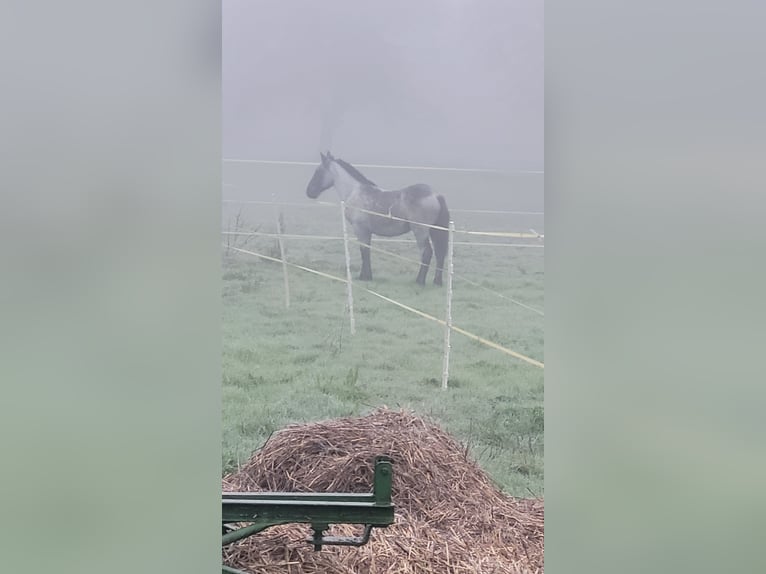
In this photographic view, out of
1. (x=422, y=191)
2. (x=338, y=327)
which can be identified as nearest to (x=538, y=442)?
(x=338, y=327)

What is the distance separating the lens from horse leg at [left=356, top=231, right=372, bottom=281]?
140 inches

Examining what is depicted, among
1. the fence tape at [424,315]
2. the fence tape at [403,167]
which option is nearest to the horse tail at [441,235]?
the fence tape at [403,167]

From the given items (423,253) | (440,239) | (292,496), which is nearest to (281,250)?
(423,253)

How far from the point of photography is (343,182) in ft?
11.5

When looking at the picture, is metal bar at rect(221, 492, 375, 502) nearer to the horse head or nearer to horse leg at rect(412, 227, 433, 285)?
horse leg at rect(412, 227, 433, 285)

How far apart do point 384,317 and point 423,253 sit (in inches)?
18.0

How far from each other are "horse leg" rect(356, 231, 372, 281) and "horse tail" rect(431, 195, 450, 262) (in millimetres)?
392

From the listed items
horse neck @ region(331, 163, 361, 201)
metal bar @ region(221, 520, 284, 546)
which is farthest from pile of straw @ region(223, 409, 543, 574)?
horse neck @ region(331, 163, 361, 201)

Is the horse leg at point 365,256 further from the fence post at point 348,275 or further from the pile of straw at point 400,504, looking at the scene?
the pile of straw at point 400,504

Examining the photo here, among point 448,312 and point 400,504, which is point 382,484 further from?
point 448,312
